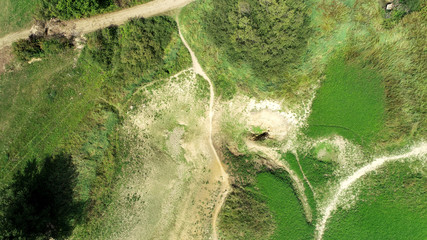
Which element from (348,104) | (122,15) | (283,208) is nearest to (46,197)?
(122,15)

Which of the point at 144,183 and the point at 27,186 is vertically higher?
the point at 144,183

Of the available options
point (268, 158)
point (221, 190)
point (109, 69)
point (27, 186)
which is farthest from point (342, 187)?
point (27, 186)

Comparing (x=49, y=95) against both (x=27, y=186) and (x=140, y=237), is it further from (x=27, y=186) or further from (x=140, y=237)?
(x=140, y=237)

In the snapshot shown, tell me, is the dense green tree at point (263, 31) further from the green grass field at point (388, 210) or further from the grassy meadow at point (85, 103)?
the green grass field at point (388, 210)

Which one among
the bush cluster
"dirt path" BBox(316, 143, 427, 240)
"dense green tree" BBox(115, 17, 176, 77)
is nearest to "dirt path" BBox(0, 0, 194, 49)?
"dense green tree" BBox(115, 17, 176, 77)

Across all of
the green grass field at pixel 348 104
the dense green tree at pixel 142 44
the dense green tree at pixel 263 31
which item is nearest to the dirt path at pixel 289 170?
the green grass field at pixel 348 104

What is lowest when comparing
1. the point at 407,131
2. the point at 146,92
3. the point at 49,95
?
the point at 49,95
